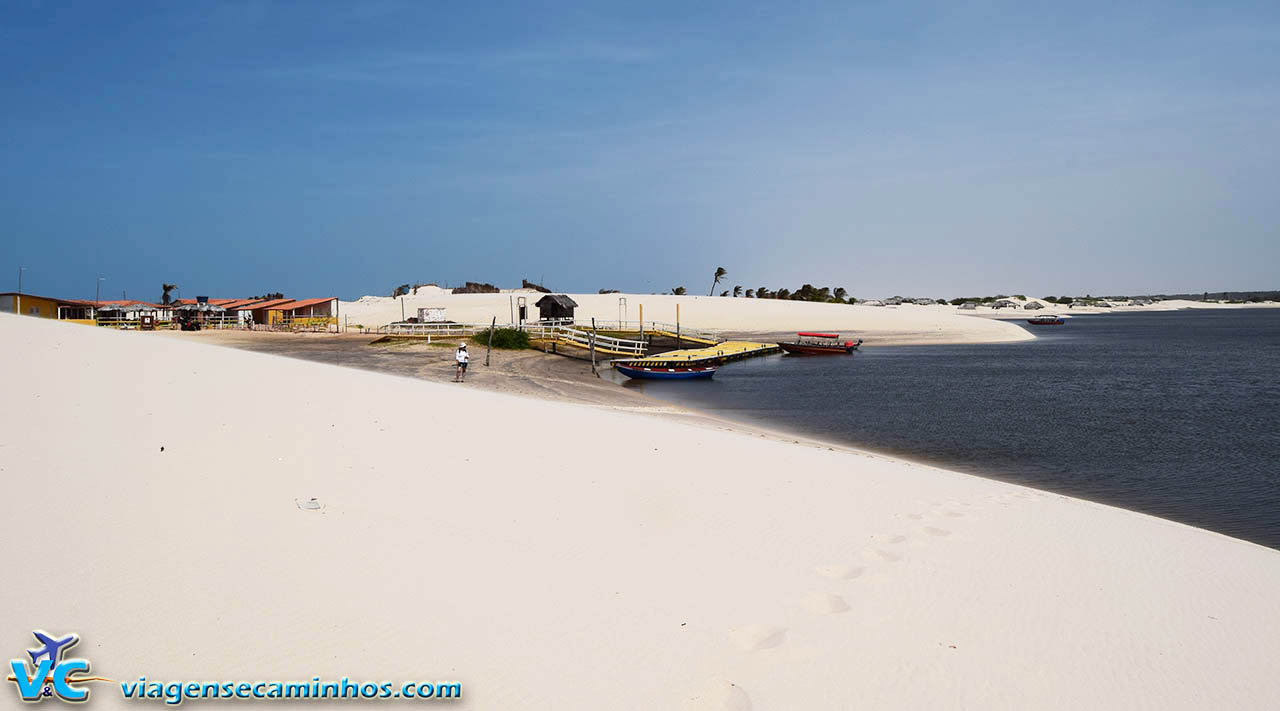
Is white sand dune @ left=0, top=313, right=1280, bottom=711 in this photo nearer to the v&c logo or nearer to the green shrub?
the v&c logo

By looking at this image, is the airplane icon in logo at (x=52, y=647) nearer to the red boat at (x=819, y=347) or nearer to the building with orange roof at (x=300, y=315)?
the red boat at (x=819, y=347)

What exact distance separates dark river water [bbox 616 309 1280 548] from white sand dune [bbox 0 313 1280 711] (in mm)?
7239

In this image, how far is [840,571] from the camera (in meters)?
6.75

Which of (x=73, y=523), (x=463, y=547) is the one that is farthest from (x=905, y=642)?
(x=73, y=523)

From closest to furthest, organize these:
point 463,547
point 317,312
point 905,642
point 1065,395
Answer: point 905,642 < point 463,547 < point 1065,395 < point 317,312

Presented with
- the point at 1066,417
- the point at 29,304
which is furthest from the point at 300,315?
the point at 1066,417

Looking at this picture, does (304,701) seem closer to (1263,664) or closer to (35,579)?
(35,579)

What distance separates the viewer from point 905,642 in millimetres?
5406

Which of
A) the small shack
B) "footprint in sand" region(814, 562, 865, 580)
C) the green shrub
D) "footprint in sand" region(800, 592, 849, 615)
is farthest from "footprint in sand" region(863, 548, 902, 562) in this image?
the small shack

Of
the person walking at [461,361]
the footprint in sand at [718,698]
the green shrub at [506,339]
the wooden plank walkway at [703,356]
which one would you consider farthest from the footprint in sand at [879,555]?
the green shrub at [506,339]

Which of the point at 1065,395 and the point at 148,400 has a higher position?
the point at 148,400

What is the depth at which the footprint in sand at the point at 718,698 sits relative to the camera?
14.7 ft

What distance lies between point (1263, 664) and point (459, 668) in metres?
5.52

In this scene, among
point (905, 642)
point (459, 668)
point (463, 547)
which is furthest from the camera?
point (463, 547)
